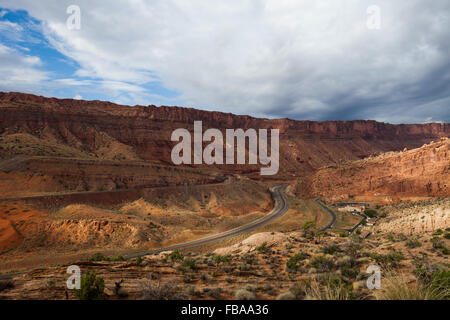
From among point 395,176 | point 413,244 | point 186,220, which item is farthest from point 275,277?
point 395,176

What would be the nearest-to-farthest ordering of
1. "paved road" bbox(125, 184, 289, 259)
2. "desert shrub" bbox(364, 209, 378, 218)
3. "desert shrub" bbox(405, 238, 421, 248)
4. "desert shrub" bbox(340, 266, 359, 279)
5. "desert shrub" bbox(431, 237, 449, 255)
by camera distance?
"desert shrub" bbox(340, 266, 359, 279) → "desert shrub" bbox(431, 237, 449, 255) → "desert shrub" bbox(405, 238, 421, 248) → "paved road" bbox(125, 184, 289, 259) → "desert shrub" bbox(364, 209, 378, 218)

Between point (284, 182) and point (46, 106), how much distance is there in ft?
304

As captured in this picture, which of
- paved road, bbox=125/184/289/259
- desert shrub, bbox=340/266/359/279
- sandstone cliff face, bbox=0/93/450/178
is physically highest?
sandstone cliff face, bbox=0/93/450/178

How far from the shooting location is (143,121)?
9475cm

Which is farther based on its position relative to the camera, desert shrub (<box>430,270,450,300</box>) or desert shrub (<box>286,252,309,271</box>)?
desert shrub (<box>286,252,309,271</box>)

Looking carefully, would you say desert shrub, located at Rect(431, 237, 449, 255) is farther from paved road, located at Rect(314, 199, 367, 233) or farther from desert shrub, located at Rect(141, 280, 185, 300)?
paved road, located at Rect(314, 199, 367, 233)

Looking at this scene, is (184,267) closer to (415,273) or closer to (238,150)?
(415,273)

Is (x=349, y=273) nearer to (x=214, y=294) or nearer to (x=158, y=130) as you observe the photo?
(x=214, y=294)

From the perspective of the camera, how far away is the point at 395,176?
47.3 metres

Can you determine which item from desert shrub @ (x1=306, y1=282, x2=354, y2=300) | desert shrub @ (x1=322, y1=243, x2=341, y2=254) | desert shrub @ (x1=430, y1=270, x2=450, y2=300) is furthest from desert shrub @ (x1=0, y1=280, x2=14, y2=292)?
desert shrub @ (x1=322, y1=243, x2=341, y2=254)

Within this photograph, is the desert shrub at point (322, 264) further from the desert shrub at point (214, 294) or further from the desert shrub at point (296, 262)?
the desert shrub at point (214, 294)

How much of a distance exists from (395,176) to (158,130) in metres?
82.6

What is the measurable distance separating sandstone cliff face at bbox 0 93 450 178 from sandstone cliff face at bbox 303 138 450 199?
40435 millimetres

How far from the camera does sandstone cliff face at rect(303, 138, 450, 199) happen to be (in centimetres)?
4144
